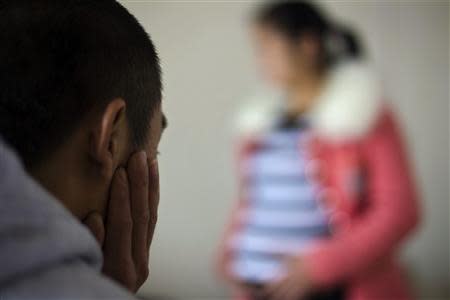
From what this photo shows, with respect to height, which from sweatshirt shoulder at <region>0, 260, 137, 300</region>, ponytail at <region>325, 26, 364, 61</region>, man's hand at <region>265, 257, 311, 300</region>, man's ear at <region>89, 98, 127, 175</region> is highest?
man's ear at <region>89, 98, 127, 175</region>

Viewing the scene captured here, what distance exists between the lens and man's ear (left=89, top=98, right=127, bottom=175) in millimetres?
547

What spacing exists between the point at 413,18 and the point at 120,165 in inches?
76.3

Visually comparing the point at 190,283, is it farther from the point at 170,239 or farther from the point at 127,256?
the point at 127,256

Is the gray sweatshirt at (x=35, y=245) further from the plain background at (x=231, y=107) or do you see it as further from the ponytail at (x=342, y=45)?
the plain background at (x=231, y=107)

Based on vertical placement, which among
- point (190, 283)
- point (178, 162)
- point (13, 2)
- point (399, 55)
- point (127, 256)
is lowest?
point (190, 283)

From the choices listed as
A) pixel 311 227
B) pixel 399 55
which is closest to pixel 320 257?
pixel 311 227

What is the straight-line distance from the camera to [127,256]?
0.66 metres

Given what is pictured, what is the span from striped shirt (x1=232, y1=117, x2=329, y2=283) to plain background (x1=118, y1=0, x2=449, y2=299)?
26 centimetres

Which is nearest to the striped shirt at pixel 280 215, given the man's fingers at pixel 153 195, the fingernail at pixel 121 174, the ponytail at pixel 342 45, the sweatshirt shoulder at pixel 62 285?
the ponytail at pixel 342 45

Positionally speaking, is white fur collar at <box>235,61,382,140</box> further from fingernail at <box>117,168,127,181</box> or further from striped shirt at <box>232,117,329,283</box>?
fingernail at <box>117,168,127,181</box>

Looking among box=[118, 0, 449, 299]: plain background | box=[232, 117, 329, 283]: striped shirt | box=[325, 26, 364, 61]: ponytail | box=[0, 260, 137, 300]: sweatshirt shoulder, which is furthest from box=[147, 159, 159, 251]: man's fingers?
box=[118, 0, 449, 299]: plain background

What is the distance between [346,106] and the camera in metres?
2.07

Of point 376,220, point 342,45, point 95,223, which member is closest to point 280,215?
point 376,220

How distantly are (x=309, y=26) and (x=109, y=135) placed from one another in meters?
1.64
